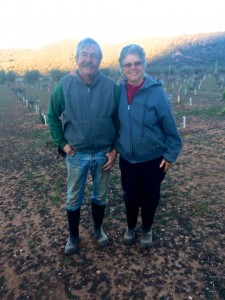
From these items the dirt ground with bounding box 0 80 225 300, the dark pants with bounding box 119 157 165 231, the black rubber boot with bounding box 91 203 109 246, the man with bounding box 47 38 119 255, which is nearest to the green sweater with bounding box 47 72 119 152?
the man with bounding box 47 38 119 255

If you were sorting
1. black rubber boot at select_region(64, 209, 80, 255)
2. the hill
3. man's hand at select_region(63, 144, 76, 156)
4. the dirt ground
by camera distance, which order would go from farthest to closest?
the hill → black rubber boot at select_region(64, 209, 80, 255) → man's hand at select_region(63, 144, 76, 156) → the dirt ground

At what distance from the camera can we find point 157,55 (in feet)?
203

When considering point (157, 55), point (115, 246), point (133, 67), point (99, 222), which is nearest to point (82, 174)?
point (99, 222)

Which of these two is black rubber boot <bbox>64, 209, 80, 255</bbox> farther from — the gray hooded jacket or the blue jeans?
the gray hooded jacket

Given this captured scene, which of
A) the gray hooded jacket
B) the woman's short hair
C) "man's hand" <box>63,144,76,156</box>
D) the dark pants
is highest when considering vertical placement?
the woman's short hair

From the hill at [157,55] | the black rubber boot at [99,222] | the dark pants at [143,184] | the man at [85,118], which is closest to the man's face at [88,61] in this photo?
the man at [85,118]

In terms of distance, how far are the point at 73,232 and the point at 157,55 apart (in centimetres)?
6275

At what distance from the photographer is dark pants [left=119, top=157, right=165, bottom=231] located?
9.59ft

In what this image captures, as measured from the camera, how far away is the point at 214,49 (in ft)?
194

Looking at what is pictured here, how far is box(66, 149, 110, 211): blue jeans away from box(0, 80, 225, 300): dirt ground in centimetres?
68

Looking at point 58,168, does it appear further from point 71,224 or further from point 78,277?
point 78,277

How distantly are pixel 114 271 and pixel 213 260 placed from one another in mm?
1024

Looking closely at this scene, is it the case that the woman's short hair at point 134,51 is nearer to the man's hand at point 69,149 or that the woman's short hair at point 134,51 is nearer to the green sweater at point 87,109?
the green sweater at point 87,109

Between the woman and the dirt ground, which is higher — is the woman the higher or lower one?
the higher one
